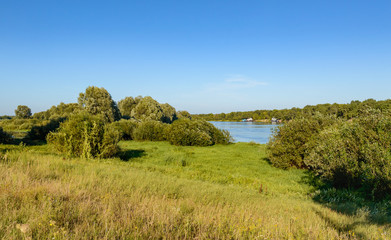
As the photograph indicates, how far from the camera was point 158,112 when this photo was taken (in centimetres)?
4719

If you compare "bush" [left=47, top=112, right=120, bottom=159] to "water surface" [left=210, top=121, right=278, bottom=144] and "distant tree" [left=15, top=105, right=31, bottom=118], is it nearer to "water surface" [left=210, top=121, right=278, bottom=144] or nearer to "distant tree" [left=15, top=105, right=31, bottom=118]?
"water surface" [left=210, top=121, right=278, bottom=144]

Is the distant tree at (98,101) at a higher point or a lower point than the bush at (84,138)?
higher

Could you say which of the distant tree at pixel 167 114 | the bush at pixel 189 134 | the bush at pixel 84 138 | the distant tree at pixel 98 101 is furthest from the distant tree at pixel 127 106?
the bush at pixel 84 138

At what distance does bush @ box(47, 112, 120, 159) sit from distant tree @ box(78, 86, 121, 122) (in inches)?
1084

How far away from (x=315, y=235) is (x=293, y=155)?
→ 37.6ft

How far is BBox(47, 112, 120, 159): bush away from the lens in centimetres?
1340

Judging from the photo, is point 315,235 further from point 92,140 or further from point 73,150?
point 73,150

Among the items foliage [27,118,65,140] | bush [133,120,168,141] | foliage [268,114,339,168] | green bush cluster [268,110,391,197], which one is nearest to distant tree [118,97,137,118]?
foliage [27,118,65,140]

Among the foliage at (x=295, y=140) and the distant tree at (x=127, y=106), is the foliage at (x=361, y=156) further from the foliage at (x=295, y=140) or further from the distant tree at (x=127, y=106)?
the distant tree at (x=127, y=106)

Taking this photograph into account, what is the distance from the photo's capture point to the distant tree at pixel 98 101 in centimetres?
4053

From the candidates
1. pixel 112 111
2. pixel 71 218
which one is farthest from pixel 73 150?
pixel 112 111

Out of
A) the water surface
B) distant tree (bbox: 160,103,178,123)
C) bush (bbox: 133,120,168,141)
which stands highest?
distant tree (bbox: 160,103,178,123)

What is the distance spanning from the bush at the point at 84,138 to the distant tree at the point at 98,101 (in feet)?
90.4

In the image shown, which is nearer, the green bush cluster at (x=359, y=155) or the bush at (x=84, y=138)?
the green bush cluster at (x=359, y=155)
